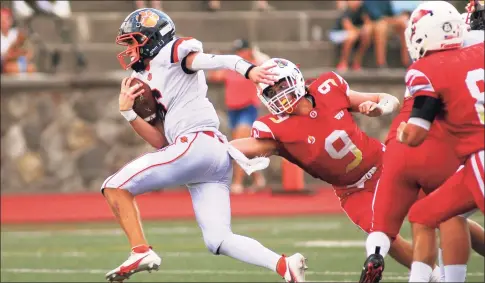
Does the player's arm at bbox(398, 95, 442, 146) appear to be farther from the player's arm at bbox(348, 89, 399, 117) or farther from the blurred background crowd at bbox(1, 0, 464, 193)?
the blurred background crowd at bbox(1, 0, 464, 193)

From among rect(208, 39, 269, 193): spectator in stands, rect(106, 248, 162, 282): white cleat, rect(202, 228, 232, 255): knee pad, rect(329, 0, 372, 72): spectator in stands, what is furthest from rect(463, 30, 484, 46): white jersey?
rect(329, 0, 372, 72): spectator in stands

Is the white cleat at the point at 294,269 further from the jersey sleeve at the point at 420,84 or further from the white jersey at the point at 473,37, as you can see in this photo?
the white jersey at the point at 473,37

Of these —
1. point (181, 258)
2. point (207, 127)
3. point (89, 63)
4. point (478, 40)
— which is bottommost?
point (89, 63)

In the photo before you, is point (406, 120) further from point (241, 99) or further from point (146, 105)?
point (241, 99)

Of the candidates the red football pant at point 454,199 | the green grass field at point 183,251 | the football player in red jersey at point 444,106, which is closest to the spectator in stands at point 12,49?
the green grass field at point 183,251

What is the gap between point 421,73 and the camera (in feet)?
18.9

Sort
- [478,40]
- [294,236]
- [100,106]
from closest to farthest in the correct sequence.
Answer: [478,40] < [294,236] < [100,106]

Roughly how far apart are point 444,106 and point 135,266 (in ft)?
6.33

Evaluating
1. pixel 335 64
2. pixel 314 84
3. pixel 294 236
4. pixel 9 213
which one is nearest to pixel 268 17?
pixel 335 64

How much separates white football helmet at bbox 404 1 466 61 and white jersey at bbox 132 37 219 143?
145 cm

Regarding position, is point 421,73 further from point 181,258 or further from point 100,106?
point 100,106

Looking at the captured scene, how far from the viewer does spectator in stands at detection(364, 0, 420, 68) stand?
15664 millimetres

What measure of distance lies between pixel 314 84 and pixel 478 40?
119 cm

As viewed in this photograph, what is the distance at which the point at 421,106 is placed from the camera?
5754 mm
